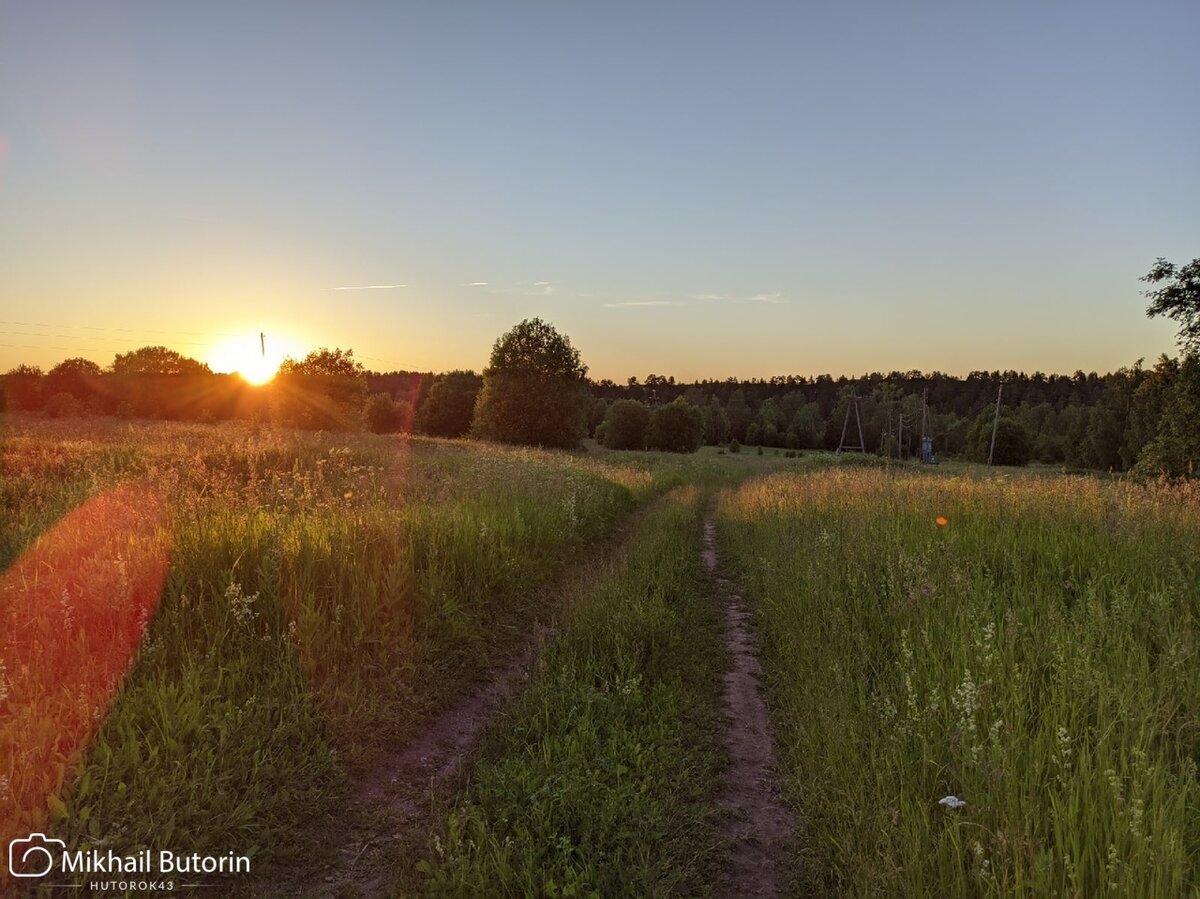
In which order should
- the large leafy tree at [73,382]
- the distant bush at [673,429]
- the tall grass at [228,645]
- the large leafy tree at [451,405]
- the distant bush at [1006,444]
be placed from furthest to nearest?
the distant bush at [673,429], the distant bush at [1006,444], the large leafy tree at [451,405], the large leafy tree at [73,382], the tall grass at [228,645]

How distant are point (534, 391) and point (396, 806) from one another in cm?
4793

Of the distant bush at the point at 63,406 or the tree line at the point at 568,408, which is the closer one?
the tree line at the point at 568,408

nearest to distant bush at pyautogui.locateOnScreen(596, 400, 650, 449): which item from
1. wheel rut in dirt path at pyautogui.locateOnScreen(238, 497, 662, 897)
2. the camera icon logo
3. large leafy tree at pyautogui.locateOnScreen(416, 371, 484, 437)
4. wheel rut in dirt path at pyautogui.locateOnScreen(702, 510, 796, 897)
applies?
large leafy tree at pyautogui.locateOnScreen(416, 371, 484, 437)

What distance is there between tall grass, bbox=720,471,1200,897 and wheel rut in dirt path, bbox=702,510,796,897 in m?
0.16

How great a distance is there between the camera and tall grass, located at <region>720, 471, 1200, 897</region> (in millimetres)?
2891

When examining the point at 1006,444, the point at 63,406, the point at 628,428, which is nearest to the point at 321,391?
the point at 63,406

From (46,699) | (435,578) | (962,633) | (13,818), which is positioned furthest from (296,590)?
(962,633)

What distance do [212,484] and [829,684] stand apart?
368 inches

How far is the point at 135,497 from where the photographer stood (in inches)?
314

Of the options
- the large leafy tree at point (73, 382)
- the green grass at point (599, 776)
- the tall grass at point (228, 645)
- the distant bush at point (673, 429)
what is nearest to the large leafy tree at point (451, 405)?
the distant bush at point (673, 429)

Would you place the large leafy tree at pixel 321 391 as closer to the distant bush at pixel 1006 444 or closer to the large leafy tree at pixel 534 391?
the large leafy tree at pixel 534 391

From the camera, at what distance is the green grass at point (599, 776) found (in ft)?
10.5

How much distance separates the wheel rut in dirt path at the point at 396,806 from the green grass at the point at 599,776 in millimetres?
196

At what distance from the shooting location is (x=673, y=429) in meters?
86.4
